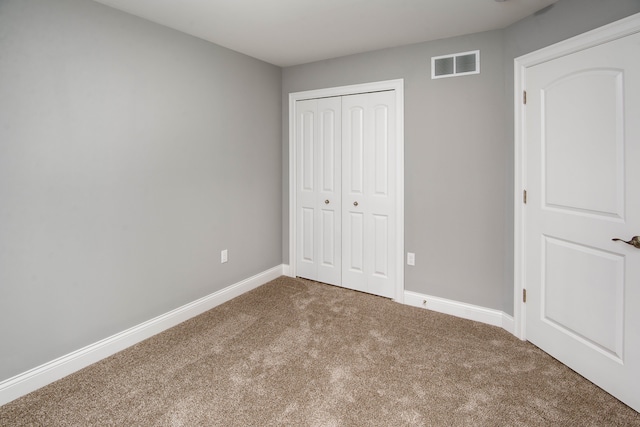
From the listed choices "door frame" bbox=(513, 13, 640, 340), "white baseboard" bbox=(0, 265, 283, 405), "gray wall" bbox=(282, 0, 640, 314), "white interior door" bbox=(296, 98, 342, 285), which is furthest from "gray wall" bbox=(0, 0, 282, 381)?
"door frame" bbox=(513, 13, 640, 340)

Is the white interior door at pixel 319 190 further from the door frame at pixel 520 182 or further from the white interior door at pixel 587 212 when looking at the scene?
the white interior door at pixel 587 212

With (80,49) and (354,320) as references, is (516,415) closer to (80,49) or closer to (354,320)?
(354,320)

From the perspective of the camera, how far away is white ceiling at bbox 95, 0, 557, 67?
2334 mm

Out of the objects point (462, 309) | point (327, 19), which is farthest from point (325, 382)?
point (327, 19)

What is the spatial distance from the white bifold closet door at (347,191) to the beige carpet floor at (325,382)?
805mm

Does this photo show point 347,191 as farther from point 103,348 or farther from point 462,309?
point 103,348

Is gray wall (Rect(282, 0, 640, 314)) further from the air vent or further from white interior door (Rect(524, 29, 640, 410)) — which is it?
white interior door (Rect(524, 29, 640, 410))

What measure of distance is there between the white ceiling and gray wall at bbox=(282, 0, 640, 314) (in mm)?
179

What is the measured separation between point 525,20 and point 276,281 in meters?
3.44

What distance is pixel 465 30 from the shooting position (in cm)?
279

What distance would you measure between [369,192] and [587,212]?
6.07ft

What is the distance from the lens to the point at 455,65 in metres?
2.94

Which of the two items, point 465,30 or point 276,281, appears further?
point 276,281

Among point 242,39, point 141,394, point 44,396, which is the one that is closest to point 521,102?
point 242,39
